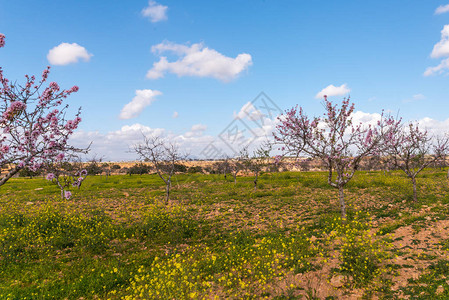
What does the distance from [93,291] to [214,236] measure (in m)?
6.75

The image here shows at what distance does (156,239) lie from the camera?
13992 mm

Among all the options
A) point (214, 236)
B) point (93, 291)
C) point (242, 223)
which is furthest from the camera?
point (242, 223)

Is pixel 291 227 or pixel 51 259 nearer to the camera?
pixel 51 259

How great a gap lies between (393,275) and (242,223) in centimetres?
938

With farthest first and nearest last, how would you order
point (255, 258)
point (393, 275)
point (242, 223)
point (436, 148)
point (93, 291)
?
point (436, 148) < point (242, 223) < point (255, 258) < point (93, 291) < point (393, 275)

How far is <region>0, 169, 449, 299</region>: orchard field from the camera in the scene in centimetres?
778

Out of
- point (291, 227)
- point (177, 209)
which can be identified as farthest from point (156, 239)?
point (291, 227)

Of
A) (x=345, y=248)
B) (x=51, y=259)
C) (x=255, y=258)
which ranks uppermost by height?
(x=345, y=248)

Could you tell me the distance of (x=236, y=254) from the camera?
1073 cm

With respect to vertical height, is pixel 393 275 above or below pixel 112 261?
above

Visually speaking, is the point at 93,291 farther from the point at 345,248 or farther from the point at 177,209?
the point at 345,248

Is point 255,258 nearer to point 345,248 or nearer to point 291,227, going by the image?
point 345,248

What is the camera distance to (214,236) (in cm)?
1398

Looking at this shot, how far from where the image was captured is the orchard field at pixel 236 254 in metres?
7.78
